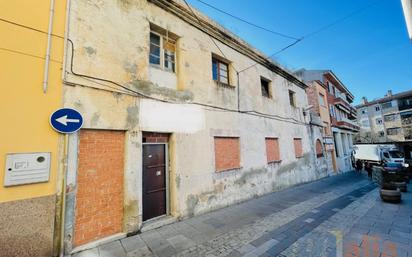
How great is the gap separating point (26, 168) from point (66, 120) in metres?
1.06

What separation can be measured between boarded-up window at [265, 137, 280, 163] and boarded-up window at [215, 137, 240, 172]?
8.04ft

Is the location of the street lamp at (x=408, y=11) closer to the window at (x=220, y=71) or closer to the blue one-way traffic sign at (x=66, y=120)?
the blue one-way traffic sign at (x=66, y=120)

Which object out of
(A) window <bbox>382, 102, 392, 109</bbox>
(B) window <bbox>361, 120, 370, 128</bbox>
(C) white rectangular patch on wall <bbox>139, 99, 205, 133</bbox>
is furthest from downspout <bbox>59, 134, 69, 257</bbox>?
(B) window <bbox>361, 120, 370, 128</bbox>

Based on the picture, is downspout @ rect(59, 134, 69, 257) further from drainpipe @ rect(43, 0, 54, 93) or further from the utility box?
drainpipe @ rect(43, 0, 54, 93)

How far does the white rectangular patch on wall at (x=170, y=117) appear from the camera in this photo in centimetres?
492

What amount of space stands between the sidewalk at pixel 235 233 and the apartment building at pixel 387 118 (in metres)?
35.8

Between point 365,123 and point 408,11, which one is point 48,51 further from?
point 365,123

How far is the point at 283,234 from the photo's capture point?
4.29 metres

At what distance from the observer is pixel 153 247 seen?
376 cm

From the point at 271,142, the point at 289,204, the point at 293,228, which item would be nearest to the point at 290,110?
the point at 271,142

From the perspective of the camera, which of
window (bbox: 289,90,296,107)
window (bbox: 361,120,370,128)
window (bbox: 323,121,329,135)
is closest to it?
window (bbox: 289,90,296,107)

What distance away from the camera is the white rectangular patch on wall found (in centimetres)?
492

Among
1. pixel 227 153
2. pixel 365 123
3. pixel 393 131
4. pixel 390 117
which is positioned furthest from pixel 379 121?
pixel 227 153

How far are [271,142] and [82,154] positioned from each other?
8313mm
